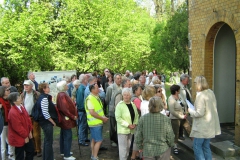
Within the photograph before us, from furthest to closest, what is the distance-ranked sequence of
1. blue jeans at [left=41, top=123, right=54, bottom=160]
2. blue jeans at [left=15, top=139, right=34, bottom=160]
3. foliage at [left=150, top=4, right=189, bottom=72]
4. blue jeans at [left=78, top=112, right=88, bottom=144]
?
foliage at [left=150, top=4, right=189, bottom=72]
blue jeans at [left=78, top=112, right=88, bottom=144]
blue jeans at [left=41, top=123, right=54, bottom=160]
blue jeans at [left=15, top=139, right=34, bottom=160]

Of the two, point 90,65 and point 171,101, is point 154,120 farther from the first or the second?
point 90,65

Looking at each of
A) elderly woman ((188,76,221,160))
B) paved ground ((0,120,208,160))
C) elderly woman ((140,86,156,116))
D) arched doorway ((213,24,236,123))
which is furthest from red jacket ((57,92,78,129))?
arched doorway ((213,24,236,123))

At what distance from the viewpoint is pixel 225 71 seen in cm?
763

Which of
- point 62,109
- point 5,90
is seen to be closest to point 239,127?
point 62,109

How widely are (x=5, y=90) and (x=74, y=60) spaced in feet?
35.4

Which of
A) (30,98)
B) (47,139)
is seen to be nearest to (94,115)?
(47,139)

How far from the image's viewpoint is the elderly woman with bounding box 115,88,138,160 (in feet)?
15.7

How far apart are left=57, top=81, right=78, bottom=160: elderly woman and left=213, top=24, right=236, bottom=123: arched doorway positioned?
4.67 metres

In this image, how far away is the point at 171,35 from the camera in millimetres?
17500

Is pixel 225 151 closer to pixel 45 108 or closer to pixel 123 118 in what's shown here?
pixel 123 118

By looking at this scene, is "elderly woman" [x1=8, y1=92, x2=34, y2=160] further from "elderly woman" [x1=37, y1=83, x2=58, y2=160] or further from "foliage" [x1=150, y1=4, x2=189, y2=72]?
"foliage" [x1=150, y1=4, x2=189, y2=72]

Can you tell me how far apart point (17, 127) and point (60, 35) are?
1294cm

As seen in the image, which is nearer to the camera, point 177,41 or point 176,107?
point 176,107

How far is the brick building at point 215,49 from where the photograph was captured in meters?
6.75
